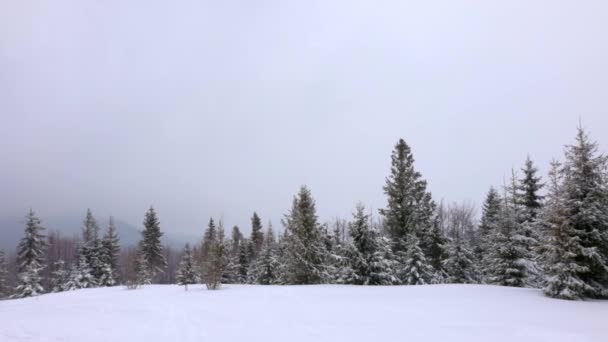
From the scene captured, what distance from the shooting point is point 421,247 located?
25.2 m

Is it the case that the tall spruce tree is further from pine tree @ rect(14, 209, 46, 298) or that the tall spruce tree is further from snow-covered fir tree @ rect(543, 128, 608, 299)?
pine tree @ rect(14, 209, 46, 298)

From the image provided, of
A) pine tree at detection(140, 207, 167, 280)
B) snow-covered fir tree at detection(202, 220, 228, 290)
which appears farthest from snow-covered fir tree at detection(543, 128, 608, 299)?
pine tree at detection(140, 207, 167, 280)

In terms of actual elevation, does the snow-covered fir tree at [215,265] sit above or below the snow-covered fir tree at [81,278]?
above

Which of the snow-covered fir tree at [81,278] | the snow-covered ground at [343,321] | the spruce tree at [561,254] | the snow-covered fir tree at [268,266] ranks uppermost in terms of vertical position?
the spruce tree at [561,254]

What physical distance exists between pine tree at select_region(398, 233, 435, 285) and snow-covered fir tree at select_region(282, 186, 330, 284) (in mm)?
5066

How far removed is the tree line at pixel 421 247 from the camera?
11766mm

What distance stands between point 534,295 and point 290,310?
8903 mm

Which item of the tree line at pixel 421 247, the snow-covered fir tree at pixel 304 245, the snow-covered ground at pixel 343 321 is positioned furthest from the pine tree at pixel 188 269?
the snow-covered ground at pixel 343 321

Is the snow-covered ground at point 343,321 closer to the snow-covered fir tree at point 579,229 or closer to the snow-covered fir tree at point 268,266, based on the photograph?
the snow-covered fir tree at point 579,229

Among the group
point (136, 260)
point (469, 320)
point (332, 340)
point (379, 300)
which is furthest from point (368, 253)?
point (136, 260)

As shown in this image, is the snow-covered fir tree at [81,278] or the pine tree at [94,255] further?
the pine tree at [94,255]

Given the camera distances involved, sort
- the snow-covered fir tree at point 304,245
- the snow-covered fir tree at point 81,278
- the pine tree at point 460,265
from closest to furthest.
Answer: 1. the snow-covered fir tree at point 304,245
2. the pine tree at point 460,265
3. the snow-covered fir tree at point 81,278

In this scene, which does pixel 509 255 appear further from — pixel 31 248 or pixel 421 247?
pixel 31 248

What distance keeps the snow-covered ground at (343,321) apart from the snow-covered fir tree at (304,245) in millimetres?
8391
